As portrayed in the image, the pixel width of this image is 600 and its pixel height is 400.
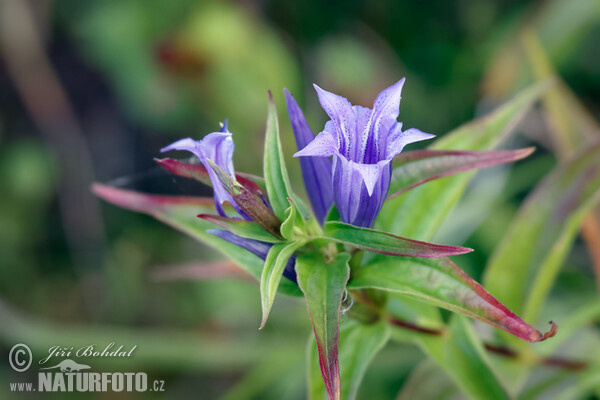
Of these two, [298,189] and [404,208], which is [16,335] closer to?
[298,189]

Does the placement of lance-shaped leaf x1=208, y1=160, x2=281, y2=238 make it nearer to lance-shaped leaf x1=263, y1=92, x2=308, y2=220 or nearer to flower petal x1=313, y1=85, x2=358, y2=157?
lance-shaped leaf x1=263, y1=92, x2=308, y2=220

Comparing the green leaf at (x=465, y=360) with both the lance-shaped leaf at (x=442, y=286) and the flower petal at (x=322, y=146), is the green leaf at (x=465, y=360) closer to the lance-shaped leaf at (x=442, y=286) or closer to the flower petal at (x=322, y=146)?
the lance-shaped leaf at (x=442, y=286)

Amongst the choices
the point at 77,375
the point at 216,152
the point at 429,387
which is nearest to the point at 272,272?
the point at 216,152

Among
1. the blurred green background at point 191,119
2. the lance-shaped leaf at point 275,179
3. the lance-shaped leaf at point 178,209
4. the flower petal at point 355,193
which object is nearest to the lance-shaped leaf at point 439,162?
the flower petal at point 355,193

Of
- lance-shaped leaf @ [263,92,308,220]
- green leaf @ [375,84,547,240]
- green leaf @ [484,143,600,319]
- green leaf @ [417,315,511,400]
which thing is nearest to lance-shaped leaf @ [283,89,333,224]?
lance-shaped leaf @ [263,92,308,220]

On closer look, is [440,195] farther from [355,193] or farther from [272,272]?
[272,272]
